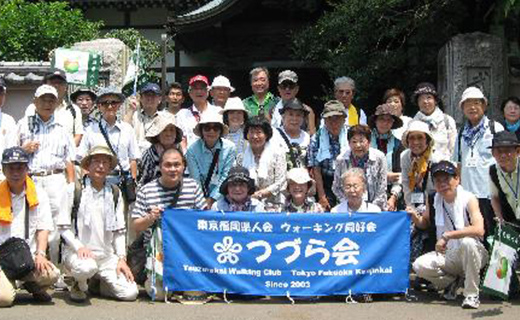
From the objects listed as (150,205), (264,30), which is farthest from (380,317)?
(264,30)

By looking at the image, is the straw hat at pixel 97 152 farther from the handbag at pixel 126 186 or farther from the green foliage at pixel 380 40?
the green foliage at pixel 380 40

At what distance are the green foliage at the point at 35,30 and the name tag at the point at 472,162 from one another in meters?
7.87

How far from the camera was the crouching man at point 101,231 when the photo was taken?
6688mm

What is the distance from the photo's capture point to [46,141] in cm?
725

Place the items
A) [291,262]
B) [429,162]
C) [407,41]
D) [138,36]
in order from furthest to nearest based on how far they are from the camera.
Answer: [138,36] < [407,41] < [429,162] < [291,262]

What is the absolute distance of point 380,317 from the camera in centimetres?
622

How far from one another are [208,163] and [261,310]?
1788mm

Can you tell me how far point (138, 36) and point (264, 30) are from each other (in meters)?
2.57

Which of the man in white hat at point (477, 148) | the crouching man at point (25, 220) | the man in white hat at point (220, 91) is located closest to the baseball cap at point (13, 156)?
the crouching man at point (25, 220)

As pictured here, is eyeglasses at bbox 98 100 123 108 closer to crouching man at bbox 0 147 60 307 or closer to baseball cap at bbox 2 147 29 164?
crouching man at bbox 0 147 60 307

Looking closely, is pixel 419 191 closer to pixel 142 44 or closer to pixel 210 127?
pixel 210 127

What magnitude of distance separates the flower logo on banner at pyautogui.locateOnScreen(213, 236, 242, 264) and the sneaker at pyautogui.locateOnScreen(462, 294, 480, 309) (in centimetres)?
219

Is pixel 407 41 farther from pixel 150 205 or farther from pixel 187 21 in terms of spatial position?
pixel 150 205

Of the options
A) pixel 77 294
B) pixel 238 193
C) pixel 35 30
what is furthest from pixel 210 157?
pixel 35 30
